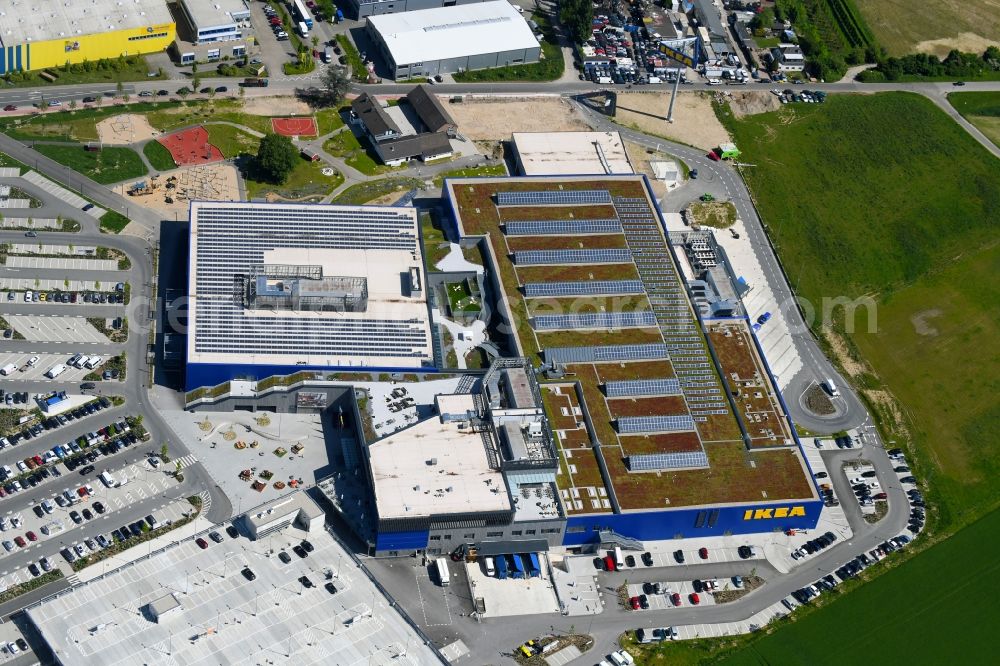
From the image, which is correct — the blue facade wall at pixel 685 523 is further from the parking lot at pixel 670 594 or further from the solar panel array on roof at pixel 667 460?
the parking lot at pixel 670 594

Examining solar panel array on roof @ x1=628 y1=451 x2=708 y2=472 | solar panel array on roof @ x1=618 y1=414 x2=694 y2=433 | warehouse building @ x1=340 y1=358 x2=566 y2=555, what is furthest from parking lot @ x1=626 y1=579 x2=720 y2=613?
solar panel array on roof @ x1=618 y1=414 x2=694 y2=433

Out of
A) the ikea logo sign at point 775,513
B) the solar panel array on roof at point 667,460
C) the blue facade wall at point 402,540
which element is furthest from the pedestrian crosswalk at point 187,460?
the ikea logo sign at point 775,513

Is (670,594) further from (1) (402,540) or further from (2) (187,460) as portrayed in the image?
(2) (187,460)

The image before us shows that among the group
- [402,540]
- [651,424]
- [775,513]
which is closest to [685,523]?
[775,513]

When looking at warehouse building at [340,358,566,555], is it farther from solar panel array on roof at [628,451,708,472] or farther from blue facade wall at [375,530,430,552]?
solar panel array on roof at [628,451,708,472]

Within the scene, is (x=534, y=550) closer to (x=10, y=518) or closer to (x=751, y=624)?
(x=751, y=624)

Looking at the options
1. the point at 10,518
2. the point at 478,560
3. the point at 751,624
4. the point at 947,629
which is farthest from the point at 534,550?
the point at 10,518
